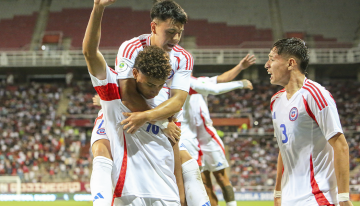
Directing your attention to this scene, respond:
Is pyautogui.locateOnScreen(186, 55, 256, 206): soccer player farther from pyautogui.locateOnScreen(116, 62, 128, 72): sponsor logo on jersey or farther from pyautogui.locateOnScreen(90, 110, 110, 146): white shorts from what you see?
pyautogui.locateOnScreen(116, 62, 128, 72): sponsor logo on jersey

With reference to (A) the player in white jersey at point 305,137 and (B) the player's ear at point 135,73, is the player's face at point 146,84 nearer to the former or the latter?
(B) the player's ear at point 135,73

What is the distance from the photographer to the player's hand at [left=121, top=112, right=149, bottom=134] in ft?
Answer: 9.38

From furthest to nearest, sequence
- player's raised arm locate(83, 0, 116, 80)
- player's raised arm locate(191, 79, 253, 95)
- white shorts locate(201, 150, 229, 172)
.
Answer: white shorts locate(201, 150, 229, 172)
player's raised arm locate(191, 79, 253, 95)
player's raised arm locate(83, 0, 116, 80)

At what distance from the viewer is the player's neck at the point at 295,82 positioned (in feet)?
11.1

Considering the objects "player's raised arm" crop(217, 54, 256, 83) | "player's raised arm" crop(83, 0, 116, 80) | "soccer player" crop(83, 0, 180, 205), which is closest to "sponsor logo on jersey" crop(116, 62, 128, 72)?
"soccer player" crop(83, 0, 180, 205)

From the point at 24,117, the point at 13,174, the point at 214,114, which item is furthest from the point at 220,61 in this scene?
the point at 13,174

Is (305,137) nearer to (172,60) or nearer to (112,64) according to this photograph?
(172,60)

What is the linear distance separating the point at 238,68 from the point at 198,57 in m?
20.8

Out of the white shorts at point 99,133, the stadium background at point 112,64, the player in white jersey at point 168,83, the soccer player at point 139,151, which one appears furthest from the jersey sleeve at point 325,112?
the stadium background at point 112,64

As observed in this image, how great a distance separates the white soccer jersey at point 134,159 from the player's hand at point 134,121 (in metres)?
0.08

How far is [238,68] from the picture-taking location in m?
5.73

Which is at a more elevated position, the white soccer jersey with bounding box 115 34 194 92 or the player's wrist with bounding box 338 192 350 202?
the white soccer jersey with bounding box 115 34 194 92

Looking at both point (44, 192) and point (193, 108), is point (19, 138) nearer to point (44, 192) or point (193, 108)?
point (44, 192)

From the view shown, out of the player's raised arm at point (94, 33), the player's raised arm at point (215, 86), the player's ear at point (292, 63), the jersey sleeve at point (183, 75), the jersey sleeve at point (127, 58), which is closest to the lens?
the player's raised arm at point (94, 33)
